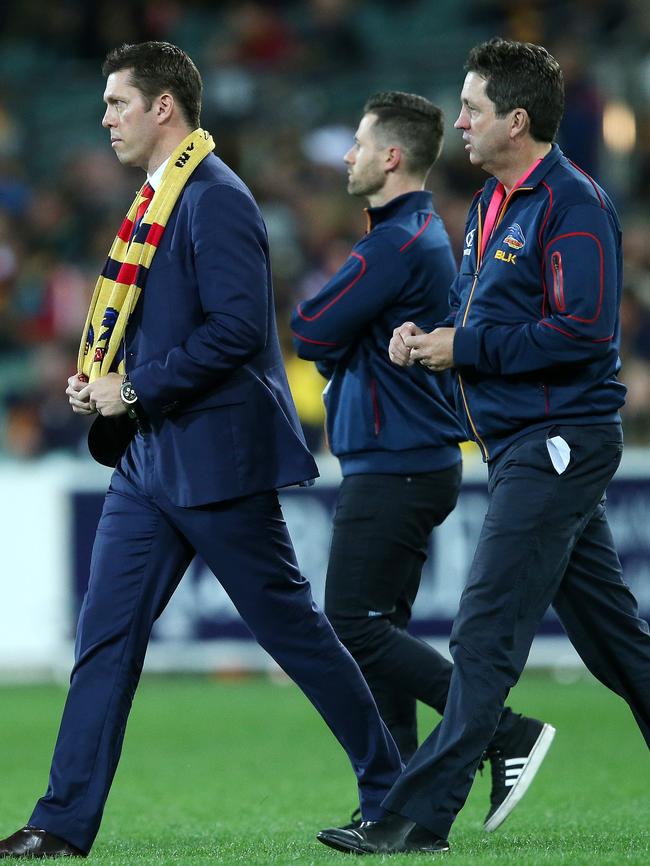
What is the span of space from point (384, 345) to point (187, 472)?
3.82 ft

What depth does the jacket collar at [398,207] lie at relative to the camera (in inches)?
233

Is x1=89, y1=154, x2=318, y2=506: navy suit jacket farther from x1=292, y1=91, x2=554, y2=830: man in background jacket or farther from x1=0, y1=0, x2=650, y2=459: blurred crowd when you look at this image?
x1=0, y1=0, x2=650, y2=459: blurred crowd

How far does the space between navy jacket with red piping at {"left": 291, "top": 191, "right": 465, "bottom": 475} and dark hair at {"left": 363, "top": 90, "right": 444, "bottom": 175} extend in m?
0.27

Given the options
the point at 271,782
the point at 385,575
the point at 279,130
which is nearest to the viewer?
the point at 385,575

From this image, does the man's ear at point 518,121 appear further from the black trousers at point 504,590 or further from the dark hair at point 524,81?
the black trousers at point 504,590

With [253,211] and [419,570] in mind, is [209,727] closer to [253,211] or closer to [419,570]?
[419,570]

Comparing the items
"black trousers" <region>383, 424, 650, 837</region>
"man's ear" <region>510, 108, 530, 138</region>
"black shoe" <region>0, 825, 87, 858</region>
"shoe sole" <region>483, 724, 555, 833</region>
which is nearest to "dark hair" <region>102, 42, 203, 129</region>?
"man's ear" <region>510, 108, 530, 138</region>

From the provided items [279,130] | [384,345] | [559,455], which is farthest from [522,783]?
[279,130]

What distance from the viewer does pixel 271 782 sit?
7.15 m

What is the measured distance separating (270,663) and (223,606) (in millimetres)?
558

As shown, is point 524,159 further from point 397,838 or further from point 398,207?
point 397,838

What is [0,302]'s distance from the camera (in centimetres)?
1481

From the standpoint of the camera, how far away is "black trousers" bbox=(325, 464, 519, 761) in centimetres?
572

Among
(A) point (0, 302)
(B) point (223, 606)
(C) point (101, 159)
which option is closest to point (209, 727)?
(B) point (223, 606)
